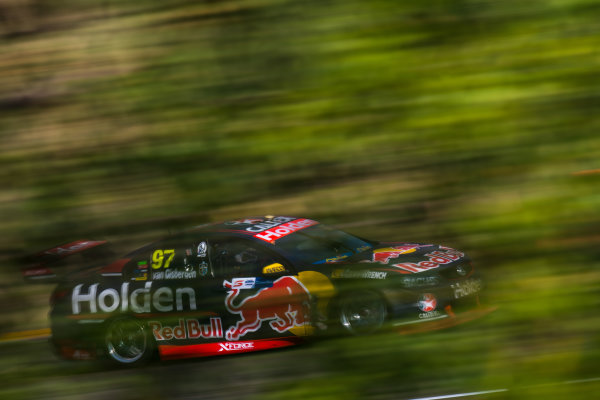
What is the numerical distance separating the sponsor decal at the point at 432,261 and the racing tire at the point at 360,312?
4.0 inches

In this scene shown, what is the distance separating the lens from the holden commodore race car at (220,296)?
6.36 ft

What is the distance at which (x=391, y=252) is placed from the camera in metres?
2.11

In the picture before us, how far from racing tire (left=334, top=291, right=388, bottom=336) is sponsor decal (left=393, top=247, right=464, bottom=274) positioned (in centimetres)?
10

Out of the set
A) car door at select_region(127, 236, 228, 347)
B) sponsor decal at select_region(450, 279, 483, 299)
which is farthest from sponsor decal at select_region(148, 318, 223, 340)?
sponsor decal at select_region(450, 279, 483, 299)

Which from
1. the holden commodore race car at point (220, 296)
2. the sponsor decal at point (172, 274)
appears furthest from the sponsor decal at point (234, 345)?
the holden commodore race car at point (220, 296)

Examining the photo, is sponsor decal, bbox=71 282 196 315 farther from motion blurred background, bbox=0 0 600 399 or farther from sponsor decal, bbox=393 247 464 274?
sponsor decal, bbox=393 247 464 274

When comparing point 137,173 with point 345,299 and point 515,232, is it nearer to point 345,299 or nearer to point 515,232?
point 345,299

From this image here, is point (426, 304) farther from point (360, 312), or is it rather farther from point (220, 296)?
point (220, 296)

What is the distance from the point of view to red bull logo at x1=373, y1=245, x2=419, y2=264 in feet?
6.57

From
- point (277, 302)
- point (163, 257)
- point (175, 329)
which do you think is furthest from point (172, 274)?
point (277, 302)

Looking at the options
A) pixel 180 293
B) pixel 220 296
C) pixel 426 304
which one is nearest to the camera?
pixel 426 304

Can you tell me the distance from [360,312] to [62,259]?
69cm

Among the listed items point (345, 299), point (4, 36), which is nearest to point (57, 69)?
point (4, 36)

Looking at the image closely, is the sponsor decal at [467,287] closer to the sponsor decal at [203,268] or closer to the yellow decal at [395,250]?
the yellow decal at [395,250]
